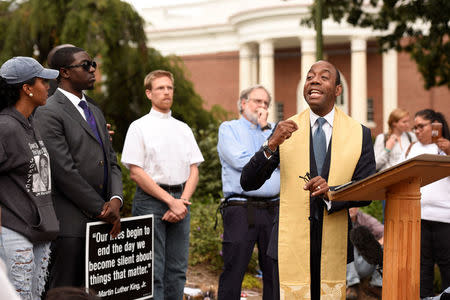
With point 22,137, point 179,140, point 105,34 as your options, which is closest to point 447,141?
point 179,140

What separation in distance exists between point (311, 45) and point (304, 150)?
120 ft

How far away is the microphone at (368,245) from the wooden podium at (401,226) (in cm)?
395

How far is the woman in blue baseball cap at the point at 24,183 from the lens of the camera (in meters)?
4.07

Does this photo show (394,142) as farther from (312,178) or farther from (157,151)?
(312,178)

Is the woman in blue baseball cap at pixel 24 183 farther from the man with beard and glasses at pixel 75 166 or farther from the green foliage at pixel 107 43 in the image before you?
the green foliage at pixel 107 43

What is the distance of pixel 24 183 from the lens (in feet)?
13.7

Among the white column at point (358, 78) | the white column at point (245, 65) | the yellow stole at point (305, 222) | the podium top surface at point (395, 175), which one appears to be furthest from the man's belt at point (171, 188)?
the white column at point (245, 65)

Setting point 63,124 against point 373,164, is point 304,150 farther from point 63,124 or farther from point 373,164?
point 63,124

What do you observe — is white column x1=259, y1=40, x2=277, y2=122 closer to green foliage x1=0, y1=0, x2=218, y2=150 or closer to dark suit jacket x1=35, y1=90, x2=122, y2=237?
green foliage x1=0, y1=0, x2=218, y2=150

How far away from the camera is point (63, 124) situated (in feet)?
16.2

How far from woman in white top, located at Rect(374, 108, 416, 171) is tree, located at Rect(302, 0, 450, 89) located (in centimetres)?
480

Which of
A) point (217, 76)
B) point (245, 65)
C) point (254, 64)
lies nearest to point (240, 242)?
point (245, 65)

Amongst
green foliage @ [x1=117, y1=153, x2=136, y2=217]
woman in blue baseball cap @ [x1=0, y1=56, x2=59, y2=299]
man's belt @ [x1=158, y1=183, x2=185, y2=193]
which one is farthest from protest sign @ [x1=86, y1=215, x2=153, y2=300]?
green foliage @ [x1=117, y1=153, x2=136, y2=217]

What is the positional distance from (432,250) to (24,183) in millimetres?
4240
